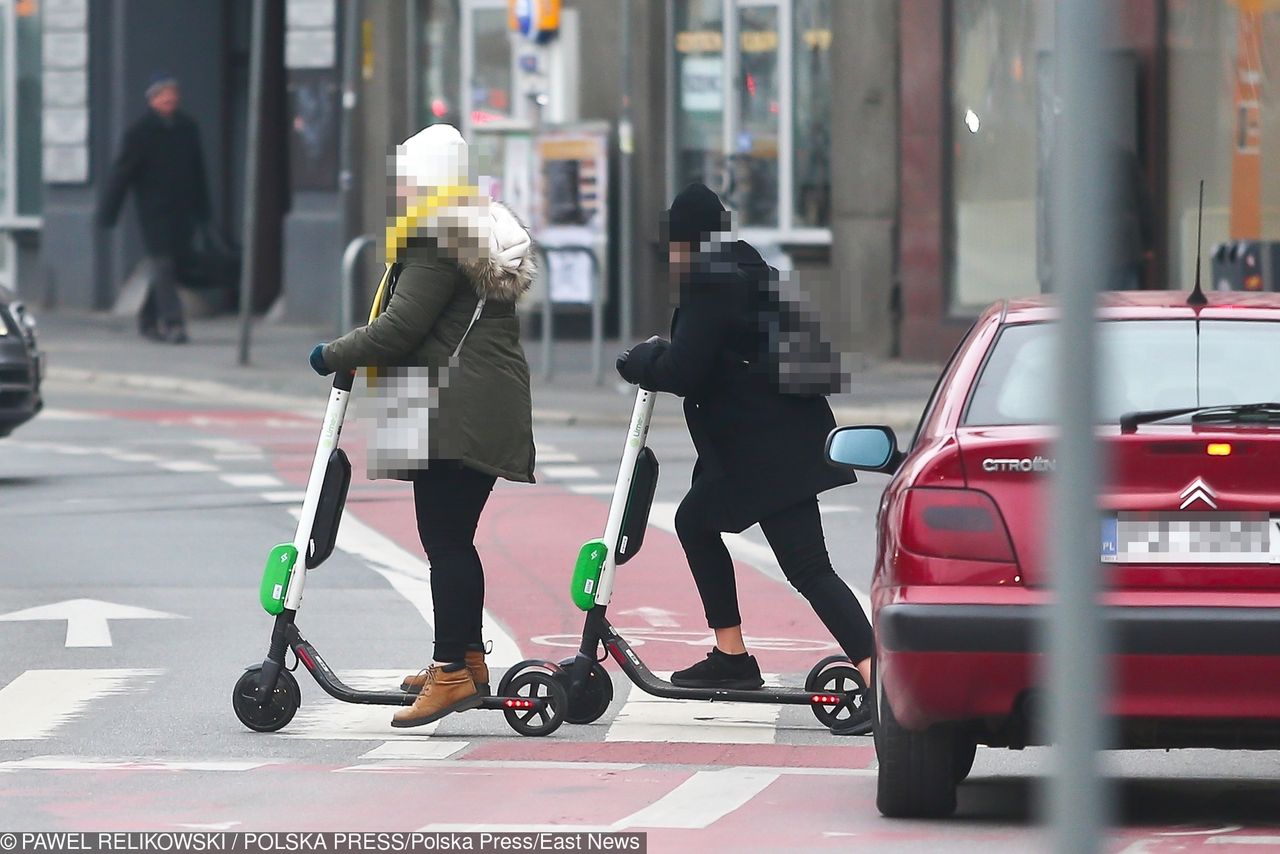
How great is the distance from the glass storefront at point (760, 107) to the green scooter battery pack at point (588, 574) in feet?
50.8

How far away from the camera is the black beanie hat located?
761cm

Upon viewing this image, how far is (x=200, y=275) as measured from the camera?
27484 millimetres

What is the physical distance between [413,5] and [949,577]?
19735 millimetres

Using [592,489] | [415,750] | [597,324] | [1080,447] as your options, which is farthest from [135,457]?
[1080,447]

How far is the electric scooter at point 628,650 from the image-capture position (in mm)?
7695

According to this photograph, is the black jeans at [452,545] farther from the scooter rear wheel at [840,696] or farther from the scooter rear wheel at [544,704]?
the scooter rear wheel at [840,696]

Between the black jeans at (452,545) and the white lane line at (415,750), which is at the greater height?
the black jeans at (452,545)

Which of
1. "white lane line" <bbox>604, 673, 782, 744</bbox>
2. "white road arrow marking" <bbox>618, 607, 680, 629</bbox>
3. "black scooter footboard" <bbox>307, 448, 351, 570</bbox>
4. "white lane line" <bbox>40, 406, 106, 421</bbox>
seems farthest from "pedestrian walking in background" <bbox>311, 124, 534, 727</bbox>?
"white lane line" <bbox>40, 406, 106, 421</bbox>

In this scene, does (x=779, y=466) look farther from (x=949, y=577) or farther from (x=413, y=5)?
(x=413, y=5)

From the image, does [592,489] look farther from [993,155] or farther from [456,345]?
[993,155]

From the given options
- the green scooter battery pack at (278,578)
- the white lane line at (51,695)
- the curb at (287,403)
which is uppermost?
the curb at (287,403)

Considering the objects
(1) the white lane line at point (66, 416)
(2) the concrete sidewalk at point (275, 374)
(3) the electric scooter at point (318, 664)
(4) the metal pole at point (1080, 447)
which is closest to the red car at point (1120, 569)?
(3) the electric scooter at point (318, 664)

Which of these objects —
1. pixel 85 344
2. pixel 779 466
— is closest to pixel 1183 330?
pixel 779 466

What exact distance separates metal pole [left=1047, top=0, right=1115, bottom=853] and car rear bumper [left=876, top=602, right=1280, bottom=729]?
9.93 feet
